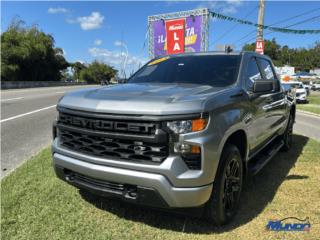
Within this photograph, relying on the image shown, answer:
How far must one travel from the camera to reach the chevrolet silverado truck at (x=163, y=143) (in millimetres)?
2846

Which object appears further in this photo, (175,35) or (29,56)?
(29,56)

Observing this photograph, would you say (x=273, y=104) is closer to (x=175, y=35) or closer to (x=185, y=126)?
(x=185, y=126)

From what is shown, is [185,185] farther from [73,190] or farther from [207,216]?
[73,190]

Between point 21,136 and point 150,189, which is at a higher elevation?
point 150,189

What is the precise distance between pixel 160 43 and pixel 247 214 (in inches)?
801

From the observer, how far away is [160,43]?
75.5ft

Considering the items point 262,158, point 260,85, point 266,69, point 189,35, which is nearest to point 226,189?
point 260,85

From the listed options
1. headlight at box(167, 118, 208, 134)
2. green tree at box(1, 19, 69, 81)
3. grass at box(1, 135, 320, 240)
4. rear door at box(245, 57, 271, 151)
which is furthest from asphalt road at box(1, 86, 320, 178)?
green tree at box(1, 19, 69, 81)

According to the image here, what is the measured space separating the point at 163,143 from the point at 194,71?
1.82 metres

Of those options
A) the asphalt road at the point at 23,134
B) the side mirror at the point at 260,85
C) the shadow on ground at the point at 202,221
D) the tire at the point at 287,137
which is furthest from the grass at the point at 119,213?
the tire at the point at 287,137

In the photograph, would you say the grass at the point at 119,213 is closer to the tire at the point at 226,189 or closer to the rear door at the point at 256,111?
the tire at the point at 226,189

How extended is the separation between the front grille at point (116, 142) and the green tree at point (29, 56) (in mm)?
46959

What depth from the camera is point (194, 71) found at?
437 centimetres

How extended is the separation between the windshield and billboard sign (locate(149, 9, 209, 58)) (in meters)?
15.5
